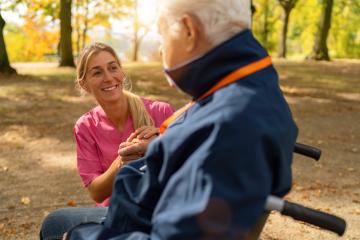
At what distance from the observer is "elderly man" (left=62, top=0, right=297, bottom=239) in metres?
1.21

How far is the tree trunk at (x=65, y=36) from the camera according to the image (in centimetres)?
1734

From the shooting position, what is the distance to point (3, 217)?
15.0ft

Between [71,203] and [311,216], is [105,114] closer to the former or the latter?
[311,216]

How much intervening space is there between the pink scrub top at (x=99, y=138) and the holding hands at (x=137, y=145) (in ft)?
2.05

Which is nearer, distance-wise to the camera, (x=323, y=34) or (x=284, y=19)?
(x=323, y=34)

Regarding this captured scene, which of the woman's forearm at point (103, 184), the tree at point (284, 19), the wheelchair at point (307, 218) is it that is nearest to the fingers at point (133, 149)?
the woman's forearm at point (103, 184)

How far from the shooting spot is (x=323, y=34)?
63.1 feet

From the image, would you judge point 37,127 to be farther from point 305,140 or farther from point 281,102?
point 281,102

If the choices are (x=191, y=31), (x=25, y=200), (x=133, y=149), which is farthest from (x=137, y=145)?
(x=25, y=200)

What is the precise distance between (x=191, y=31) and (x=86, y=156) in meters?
1.54

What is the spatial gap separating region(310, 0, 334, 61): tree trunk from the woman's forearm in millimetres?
18196

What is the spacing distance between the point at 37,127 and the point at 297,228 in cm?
558

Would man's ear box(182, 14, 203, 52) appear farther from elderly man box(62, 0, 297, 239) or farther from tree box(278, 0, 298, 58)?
tree box(278, 0, 298, 58)

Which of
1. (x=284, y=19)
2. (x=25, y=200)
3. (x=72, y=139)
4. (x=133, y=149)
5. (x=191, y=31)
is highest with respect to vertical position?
(x=191, y=31)
